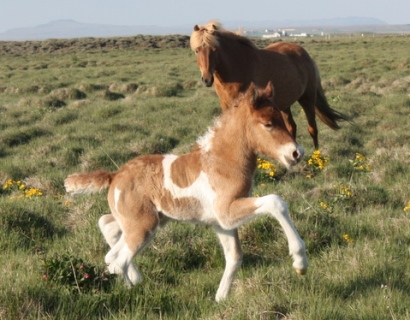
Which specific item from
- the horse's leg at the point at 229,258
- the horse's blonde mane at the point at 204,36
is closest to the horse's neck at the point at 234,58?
the horse's blonde mane at the point at 204,36

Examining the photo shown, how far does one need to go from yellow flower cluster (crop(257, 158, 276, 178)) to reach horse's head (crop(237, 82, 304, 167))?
3982 mm

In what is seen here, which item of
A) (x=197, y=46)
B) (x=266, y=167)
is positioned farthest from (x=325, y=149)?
(x=197, y=46)

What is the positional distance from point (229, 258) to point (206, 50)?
Answer: 4822 mm

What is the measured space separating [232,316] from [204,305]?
0.65 m

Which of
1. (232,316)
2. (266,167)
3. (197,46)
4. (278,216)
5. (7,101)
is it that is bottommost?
(7,101)

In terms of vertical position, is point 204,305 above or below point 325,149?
above

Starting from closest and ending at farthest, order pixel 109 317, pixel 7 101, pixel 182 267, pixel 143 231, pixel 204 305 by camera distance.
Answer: pixel 109 317 < pixel 204 305 < pixel 143 231 < pixel 182 267 < pixel 7 101

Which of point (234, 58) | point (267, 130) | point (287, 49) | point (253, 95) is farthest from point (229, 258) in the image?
point (287, 49)

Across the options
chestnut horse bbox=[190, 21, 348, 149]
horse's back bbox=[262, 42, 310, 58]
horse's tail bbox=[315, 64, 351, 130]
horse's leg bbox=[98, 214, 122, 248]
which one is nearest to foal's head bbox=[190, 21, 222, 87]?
chestnut horse bbox=[190, 21, 348, 149]

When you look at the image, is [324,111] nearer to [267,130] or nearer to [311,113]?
A: [311,113]

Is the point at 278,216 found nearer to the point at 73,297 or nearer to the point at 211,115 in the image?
the point at 73,297

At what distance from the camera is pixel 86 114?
15.9 m

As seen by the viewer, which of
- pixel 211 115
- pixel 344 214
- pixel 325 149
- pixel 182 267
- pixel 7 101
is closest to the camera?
pixel 182 267

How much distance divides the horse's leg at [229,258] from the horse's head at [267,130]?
0.75 meters
